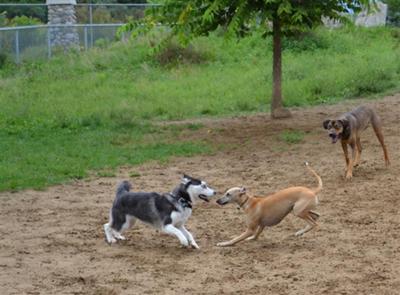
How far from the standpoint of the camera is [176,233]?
9.10 m

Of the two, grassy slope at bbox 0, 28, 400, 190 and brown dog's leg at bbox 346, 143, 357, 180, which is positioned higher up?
brown dog's leg at bbox 346, 143, 357, 180

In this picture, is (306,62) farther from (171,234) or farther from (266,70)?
(171,234)

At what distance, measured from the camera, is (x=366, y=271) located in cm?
805

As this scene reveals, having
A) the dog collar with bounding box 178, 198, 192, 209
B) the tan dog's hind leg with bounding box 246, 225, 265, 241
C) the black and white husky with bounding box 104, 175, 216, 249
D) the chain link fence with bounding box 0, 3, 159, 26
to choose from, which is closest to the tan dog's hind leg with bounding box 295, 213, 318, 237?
the tan dog's hind leg with bounding box 246, 225, 265, 241

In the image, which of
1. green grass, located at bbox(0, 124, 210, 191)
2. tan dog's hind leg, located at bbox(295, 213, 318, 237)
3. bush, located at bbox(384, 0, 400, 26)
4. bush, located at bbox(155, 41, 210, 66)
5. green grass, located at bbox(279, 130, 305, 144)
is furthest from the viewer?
bush, located at bbox(384, 0, 400, 26)

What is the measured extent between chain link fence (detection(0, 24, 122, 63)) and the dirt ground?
52.8 feet

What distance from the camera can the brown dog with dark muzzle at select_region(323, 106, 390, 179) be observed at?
12367 mm

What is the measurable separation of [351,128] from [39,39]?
2030cm

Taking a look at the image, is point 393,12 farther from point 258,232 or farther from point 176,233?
point 176,233

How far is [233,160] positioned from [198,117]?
16.4 feet

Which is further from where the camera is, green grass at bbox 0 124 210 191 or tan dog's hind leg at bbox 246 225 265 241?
green grass at bbox 0 124 210 191

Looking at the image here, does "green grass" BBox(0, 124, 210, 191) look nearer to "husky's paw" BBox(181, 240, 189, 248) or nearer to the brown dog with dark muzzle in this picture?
the brown dog with dark muzzle

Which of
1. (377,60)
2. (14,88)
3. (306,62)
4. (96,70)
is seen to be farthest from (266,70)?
(14,88)

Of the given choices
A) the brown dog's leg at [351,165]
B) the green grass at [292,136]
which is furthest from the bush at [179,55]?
the brown dog's leg at [351,165]
